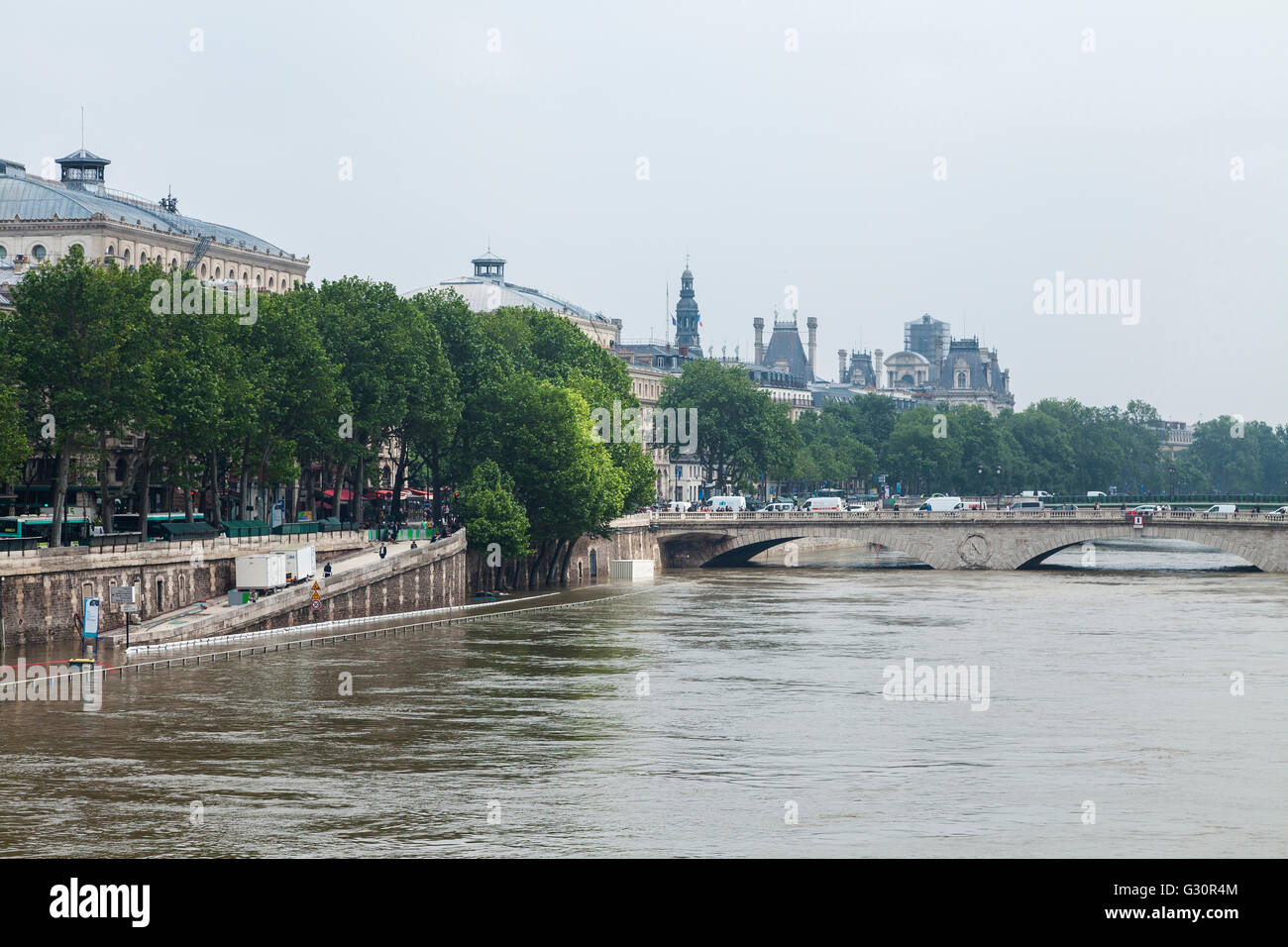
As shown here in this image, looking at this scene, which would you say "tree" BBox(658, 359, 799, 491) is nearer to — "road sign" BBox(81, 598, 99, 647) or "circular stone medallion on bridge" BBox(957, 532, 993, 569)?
"circular stone medallion on bridge" BBox(957, 532, 993, 569)

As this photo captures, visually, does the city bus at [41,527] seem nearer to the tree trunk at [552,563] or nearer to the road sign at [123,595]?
the road sign at [123,595]

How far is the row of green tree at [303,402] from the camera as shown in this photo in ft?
250

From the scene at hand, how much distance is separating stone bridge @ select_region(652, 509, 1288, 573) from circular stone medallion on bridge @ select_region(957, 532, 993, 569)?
0.07m

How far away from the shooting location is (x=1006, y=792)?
1729 inches

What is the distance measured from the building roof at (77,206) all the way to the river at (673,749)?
56862mm

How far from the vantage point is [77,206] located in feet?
394

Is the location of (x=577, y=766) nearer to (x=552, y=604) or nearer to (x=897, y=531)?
(x=552, y=604)

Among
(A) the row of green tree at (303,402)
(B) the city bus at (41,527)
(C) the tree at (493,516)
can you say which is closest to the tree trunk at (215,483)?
(A) the row of green tree at (303,402)

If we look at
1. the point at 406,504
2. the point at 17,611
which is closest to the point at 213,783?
the point at 17,611

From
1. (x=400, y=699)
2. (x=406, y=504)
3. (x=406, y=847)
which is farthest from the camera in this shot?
(x=406, y=504)

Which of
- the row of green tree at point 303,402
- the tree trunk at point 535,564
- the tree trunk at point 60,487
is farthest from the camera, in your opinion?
the tree trunk at point 535,564

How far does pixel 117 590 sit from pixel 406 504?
55440 mm

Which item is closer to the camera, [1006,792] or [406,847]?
[406,847]

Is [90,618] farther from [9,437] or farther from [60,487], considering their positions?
[60,487]
